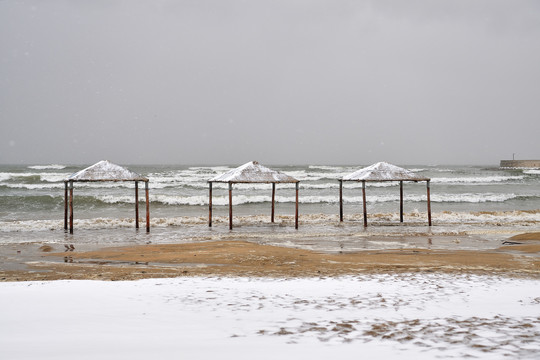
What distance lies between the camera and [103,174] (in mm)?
14898

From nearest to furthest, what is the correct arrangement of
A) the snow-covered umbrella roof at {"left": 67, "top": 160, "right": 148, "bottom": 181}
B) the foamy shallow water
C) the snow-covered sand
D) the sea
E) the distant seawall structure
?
the snow-covered sand, the foamy shallow water, the sea, the snow-covered umbrella roof at {"left": 67, "top": 160, "right": 148, "bottom": 181}, the distant seawall structure

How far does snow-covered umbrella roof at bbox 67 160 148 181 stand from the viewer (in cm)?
1460

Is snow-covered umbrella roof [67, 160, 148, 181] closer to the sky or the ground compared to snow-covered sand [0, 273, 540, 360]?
closer to the sky

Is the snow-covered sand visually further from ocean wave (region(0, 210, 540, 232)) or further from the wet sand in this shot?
ocean wave (region(0, 210, 540, 232))

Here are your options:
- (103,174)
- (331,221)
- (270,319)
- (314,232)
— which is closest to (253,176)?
(314,232)

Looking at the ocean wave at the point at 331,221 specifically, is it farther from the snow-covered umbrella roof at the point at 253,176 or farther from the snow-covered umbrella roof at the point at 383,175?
the snow-covered umbrella roof at the point at 253,176

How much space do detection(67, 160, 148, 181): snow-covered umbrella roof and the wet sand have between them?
3133mm

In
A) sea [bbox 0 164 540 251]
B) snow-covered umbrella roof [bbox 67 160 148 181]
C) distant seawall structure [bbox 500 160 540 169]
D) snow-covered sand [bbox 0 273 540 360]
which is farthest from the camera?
distant seawall structure [bbox 500 160 540 169]

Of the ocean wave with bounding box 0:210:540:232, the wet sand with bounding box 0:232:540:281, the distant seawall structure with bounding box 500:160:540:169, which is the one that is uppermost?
the distant seawall structure with bounding box 500:160:540:169

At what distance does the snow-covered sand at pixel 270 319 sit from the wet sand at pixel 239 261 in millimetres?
1425

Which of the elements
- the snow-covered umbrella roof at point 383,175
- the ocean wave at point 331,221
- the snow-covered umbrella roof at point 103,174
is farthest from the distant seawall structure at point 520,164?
the snow-covered umbrella roof at point 103,174

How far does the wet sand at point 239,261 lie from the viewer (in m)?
7.85

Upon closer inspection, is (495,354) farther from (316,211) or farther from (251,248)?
(316,211)

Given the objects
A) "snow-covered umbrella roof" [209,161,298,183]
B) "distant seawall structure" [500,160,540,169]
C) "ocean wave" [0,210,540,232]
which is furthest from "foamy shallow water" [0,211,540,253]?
"distant seawall structure" [500,160,540,169]
